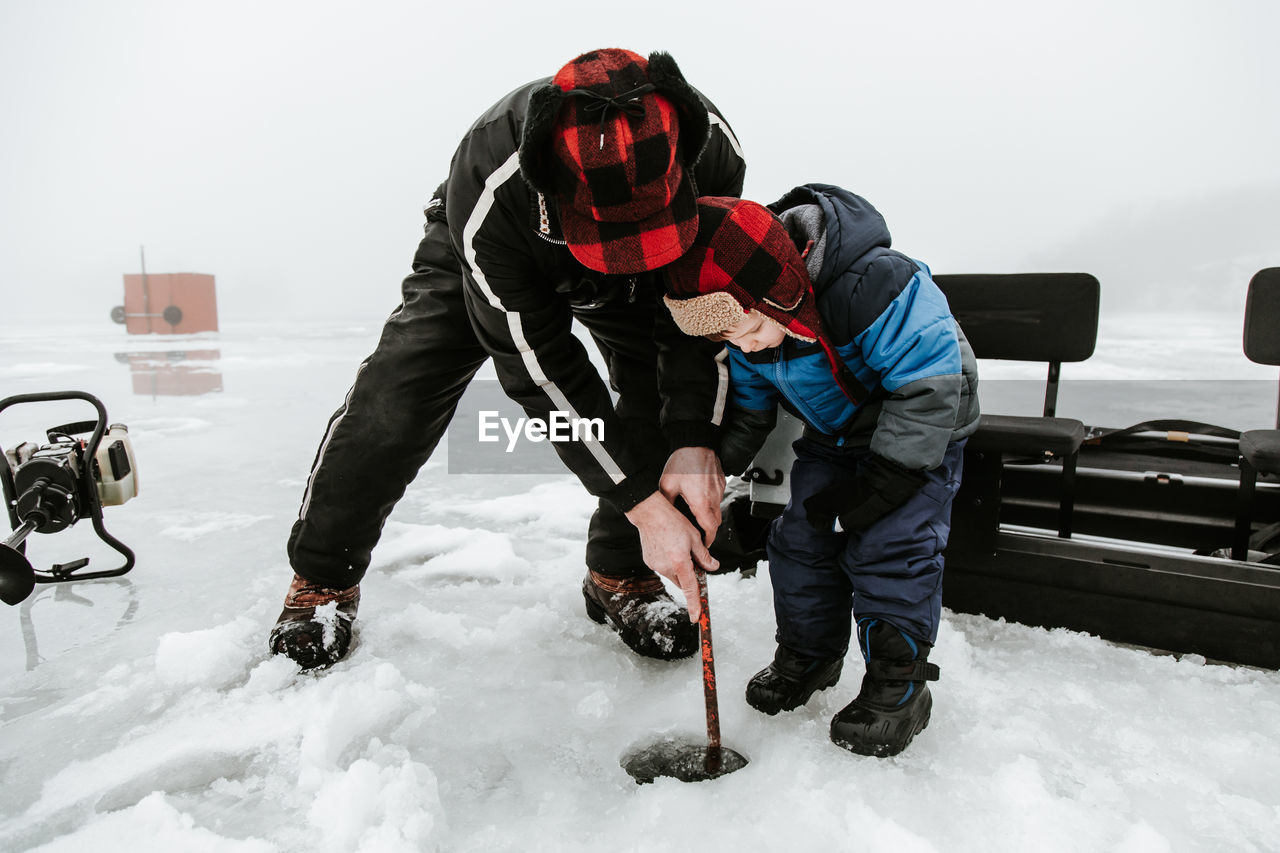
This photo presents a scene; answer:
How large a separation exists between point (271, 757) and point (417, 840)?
1.17 ft

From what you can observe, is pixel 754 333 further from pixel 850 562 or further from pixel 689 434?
pixel 850 562

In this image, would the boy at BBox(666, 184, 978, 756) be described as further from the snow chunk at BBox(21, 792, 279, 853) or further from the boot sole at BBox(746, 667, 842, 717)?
the snow chunk at BBox(21, 792, 279, 853)

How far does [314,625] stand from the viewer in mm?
1500

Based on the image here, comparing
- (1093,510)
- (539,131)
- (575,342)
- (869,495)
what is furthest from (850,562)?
(1093,510)

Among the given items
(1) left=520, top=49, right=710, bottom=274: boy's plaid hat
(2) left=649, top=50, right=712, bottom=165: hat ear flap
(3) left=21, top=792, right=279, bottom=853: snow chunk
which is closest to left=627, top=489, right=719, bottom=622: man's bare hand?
(1) left=520, top=49, right=710, bottom=274: boy's plaid hat

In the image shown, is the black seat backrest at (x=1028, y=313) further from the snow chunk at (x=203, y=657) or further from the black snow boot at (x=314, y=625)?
the snow chunk at (x=203, y=657)

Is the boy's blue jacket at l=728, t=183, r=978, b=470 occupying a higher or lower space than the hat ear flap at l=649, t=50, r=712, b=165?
lower

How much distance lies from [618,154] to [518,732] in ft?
3.11

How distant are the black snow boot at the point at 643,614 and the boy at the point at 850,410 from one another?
0.20 meters

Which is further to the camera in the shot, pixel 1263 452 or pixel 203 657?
pixel 203 657

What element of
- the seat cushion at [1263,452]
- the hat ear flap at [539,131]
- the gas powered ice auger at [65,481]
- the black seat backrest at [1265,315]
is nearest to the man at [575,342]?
the hat ear flap at [539,131]

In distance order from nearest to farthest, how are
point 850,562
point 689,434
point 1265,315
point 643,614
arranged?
1. point 850,562
2. point 689,434
3. point 643,614
4. point 1265,315

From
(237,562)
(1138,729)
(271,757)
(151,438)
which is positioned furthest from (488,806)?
(151,438)

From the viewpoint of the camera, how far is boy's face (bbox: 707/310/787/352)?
1.14 m
